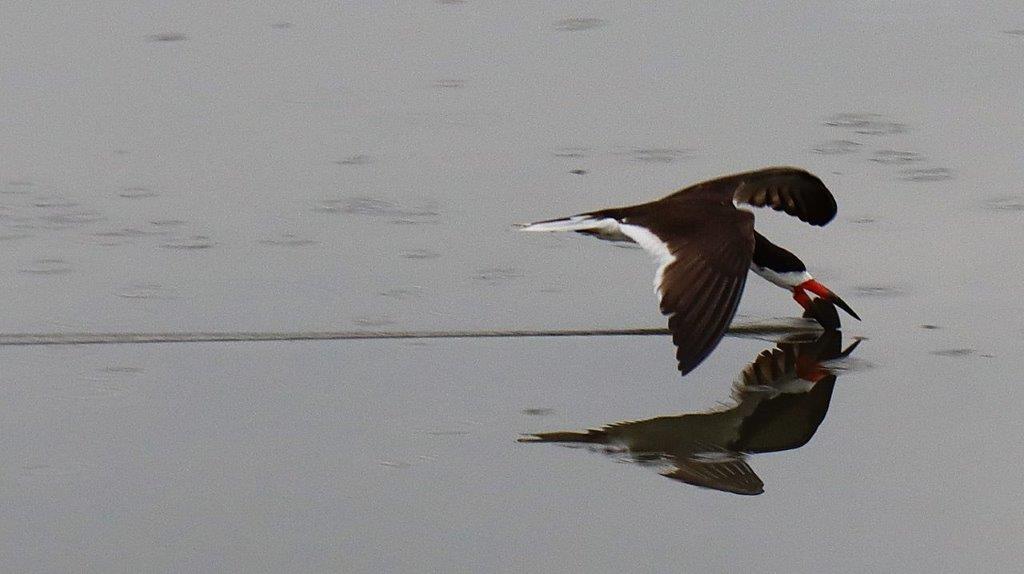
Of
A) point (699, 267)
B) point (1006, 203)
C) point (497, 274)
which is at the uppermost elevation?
point (699, 267)

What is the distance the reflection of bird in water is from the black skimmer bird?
0.19 metres

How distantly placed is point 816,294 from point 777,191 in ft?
1.68

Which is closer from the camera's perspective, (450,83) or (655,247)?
(655,247)

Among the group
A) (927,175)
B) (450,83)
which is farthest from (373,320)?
(927,175)

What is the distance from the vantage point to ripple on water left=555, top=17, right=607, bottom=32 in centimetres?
806

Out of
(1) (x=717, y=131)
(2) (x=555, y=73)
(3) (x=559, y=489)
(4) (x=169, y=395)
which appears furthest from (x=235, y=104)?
(3) (x=559, y=489)

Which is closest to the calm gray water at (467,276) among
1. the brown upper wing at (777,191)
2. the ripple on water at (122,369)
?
the ripple on water at (122,369)

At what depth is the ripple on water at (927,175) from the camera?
6.57 metres

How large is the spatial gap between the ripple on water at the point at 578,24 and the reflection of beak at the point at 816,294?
2641 millimetres

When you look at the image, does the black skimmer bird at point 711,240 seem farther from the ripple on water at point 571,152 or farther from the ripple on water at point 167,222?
the ripple on water at point 167,222

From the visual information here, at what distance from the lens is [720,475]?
4.62 metres

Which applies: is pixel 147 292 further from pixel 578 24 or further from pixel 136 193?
pixel 578 24

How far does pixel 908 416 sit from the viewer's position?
5004 millimetres

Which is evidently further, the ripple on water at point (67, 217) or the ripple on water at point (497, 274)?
the ripple on water at point (67, 217)
